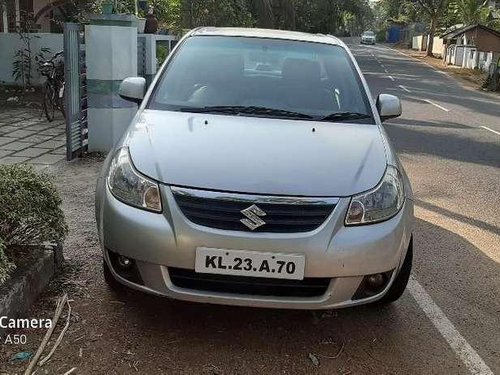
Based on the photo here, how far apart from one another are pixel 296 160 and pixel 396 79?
23061 millimetres

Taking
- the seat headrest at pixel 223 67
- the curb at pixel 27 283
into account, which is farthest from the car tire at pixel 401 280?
the curb at pixel 27 283

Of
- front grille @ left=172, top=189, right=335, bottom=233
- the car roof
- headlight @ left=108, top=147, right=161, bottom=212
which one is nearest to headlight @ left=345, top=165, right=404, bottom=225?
front grille @ left=172, top=189, right=335, bottom=233

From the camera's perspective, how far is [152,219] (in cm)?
305

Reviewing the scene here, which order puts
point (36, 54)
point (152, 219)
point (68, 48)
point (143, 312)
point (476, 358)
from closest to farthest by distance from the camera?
1. point (152, 219)
2. point (476, 358)
3. point (143, 312)
4. point (68, 48)
5. point (36, 54)

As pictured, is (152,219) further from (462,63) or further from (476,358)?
(462,63)

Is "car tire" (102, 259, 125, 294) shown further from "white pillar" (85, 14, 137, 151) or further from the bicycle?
the bicycle

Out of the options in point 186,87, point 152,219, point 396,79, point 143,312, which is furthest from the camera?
point 396,79

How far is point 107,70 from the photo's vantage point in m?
7.08

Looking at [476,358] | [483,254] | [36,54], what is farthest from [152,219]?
[36,54]

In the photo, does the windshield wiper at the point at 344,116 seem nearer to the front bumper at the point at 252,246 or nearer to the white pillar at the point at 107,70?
the front bumper at the point at 252,246

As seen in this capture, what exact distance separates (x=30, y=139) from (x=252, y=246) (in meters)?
6.13

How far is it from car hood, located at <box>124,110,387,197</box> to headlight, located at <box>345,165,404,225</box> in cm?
5

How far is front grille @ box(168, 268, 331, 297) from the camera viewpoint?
3033 mm

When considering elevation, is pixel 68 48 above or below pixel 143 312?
above
